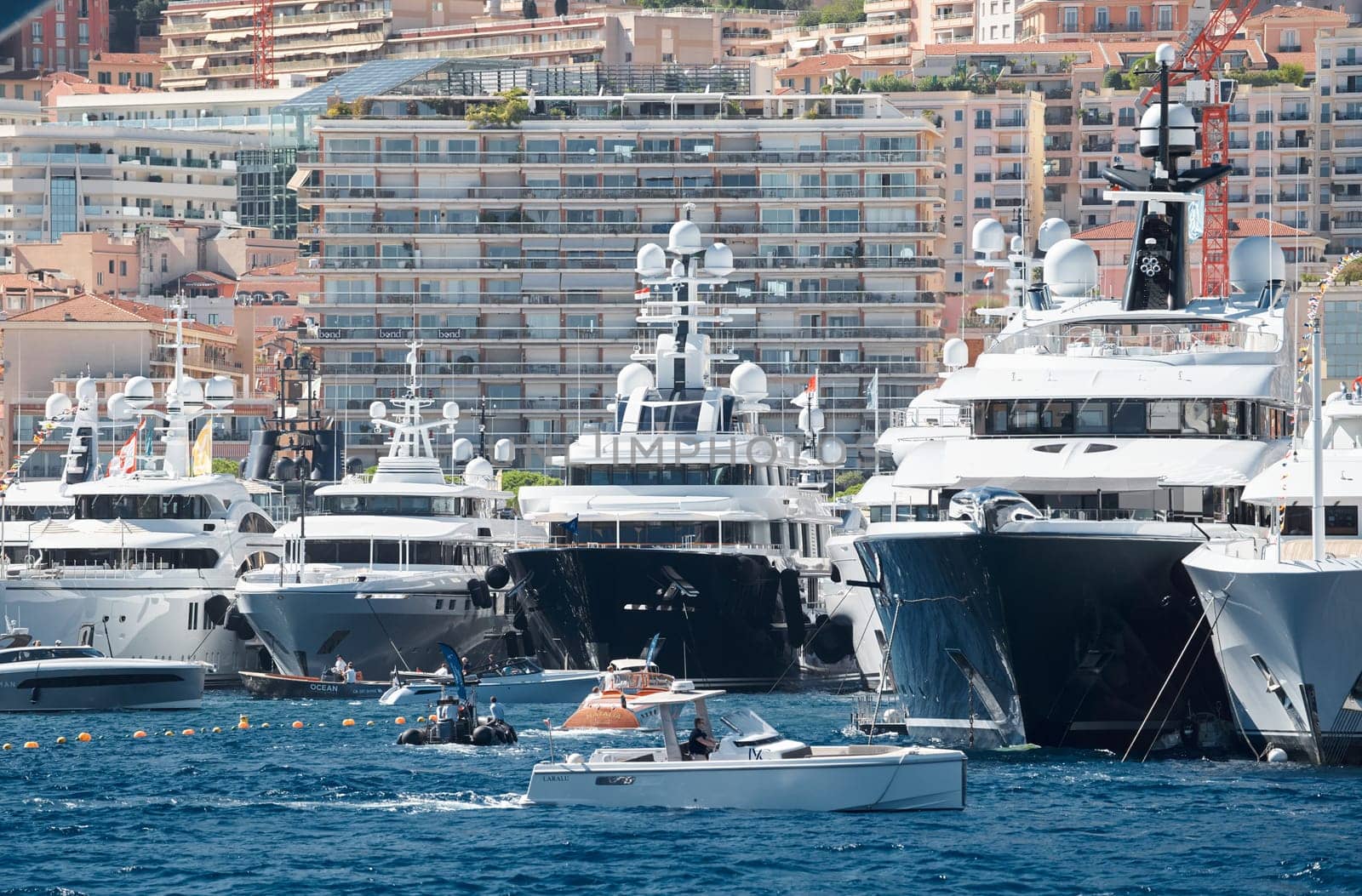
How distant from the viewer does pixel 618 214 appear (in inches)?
5049

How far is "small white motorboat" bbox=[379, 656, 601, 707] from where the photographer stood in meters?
67.0

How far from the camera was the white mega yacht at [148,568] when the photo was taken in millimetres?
80062

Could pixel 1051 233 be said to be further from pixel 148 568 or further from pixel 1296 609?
pixel 148 568

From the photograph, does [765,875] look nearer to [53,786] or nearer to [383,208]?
[53,786]

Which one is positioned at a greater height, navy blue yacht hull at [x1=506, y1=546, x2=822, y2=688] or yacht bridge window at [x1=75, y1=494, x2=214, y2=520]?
yacht bridge window at [x1=75, y1=494, x2=214, y2=520]

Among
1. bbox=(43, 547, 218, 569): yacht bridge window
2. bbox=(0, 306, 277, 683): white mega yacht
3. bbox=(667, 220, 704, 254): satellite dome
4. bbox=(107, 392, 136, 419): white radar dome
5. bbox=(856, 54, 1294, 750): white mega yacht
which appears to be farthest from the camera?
bbox=(107, 392, 136, 419): white radar dome

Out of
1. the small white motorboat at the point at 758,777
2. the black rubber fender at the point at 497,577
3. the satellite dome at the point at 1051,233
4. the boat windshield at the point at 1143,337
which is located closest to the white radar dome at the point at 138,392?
the black rubber fender at the point at 497,577

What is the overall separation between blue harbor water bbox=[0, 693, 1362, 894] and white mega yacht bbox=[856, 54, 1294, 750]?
136 cm

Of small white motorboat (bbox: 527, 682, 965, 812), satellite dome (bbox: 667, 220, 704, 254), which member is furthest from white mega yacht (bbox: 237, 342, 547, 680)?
small white motorboat (bbox: 527, 682, 965, 812)

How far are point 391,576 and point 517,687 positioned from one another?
10.7 metres

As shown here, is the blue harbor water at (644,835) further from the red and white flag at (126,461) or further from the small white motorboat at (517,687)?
the red and white flag at (126,461)

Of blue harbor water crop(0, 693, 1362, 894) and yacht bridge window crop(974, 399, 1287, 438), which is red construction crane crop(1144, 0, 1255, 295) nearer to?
yacht bridge window crop(974, 399, 1287, 438)

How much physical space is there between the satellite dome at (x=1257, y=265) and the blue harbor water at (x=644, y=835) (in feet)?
48.0

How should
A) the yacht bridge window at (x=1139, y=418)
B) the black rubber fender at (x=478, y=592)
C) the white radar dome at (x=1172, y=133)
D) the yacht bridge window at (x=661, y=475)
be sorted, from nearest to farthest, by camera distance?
the yacht bridge window at (x=1139, y=418)
the white radar dome at (x=1172, y=133)
the yacht bridge window at (x=661, y=475)
the black rubber fender at (x=478, y=592)
